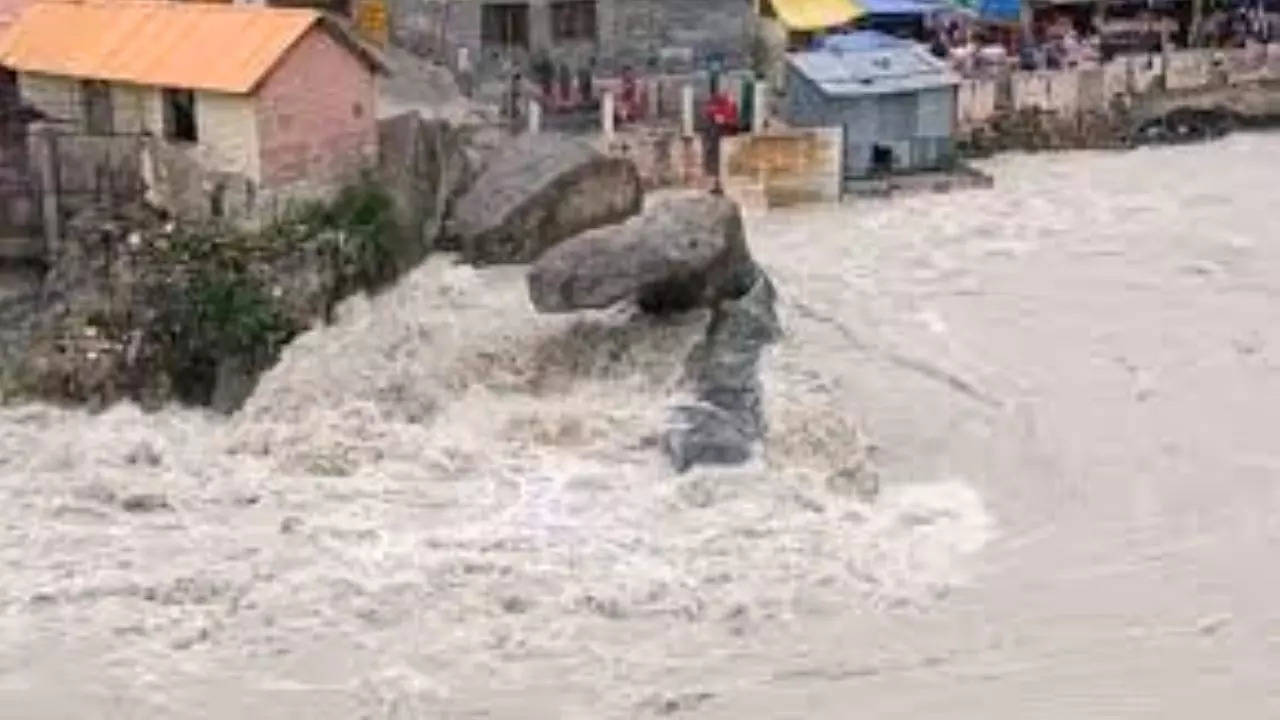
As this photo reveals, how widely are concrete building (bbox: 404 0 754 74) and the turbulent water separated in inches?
209

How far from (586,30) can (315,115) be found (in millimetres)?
6585

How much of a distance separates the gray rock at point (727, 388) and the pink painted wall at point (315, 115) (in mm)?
5028

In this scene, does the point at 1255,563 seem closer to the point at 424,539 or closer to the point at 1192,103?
the point at 424,539

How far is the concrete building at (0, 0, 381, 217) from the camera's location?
28047mm

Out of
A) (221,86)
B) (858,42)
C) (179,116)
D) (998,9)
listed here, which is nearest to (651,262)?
(221,86)

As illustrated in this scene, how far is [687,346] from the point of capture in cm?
2638

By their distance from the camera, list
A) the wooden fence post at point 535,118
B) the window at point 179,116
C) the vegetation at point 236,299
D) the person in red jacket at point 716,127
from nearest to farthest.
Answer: the vegetation at point 236,299, the window at point 179,116, the wooden fence post at point 535,118, the person in red jacket at point 716,127

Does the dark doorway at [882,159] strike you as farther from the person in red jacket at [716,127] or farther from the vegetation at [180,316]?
the vegetation at [180,316]

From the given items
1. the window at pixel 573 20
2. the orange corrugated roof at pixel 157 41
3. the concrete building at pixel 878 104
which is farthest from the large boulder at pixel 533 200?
the concrete building at pixel 878 104

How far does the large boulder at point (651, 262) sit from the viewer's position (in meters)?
25.9

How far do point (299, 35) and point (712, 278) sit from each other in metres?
5.57

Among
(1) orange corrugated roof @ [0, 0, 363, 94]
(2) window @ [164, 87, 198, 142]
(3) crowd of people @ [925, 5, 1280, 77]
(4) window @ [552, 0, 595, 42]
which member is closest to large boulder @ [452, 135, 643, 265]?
(1) orange corrugated roof @ [0, 0, 363, 94]

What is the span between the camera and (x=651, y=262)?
1022 inches

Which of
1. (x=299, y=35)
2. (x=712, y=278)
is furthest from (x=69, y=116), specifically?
(x=712, y=278)
